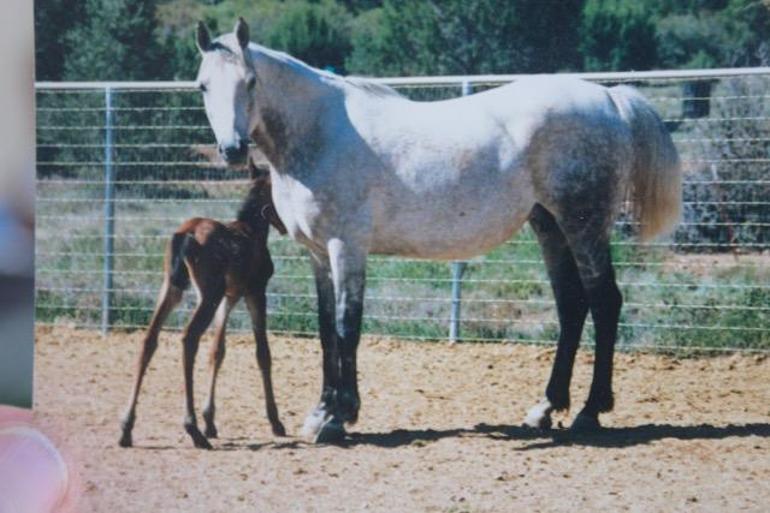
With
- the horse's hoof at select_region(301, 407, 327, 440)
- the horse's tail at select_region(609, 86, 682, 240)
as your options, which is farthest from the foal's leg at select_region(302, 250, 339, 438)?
the horse's tail at select_region(609, 86, 682, 240)

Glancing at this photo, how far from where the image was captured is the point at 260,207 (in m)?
3.57

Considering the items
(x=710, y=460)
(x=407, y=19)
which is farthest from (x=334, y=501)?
(x=407, y=19)

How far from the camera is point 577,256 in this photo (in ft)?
11.3

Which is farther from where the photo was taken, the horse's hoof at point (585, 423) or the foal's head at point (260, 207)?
the foal's head at point (260, 207)

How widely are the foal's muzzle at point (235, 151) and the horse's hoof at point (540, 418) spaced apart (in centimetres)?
109

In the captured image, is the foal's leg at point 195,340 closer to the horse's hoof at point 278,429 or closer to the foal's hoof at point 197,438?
the foal's hoof at point 197,438

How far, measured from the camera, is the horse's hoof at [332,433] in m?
3.46

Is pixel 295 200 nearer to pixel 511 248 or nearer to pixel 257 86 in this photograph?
pixel 257 86

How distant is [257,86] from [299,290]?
621mm

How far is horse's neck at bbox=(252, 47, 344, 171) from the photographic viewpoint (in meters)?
3.43

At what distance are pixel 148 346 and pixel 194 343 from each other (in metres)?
0.15

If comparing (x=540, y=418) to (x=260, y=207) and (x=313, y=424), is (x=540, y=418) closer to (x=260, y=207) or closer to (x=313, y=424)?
(x=313, y=424)

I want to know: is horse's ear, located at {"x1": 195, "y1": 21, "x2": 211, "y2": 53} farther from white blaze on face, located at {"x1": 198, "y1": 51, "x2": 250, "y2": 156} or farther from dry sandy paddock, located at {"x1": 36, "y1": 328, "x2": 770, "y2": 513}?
dry sandy paddock, located at {"x1": 36, "y1": 328, "x2": 770, "y2": 513}

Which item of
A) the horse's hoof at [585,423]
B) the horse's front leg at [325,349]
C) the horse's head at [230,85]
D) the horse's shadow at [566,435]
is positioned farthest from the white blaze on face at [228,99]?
the horse's hoof at [585,423]
